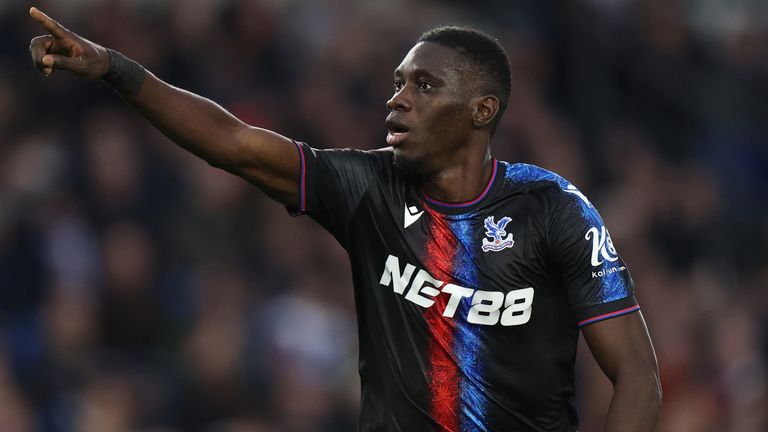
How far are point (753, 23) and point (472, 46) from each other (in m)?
8.10

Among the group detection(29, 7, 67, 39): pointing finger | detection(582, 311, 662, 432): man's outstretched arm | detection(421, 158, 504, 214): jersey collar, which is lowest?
detection(582, 311, 662, 432): man's outstretched arm

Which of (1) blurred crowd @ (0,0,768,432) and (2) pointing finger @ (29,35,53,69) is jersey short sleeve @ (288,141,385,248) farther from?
(1) blurred crowd @ (0,0,768,432)

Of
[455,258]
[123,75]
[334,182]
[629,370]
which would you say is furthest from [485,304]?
[123,75]

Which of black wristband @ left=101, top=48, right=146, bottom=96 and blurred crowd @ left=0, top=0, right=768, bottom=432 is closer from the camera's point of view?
black wristband @ left=101, top=48, right=146, bottom=96

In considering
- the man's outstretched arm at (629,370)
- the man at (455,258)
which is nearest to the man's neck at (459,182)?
Result: the man at (455,258)

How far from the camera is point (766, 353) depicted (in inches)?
383

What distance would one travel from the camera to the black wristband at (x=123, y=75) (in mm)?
4430

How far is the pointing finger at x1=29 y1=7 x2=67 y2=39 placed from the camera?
4156 millimetres

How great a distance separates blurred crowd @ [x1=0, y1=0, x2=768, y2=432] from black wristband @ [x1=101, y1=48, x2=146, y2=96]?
3.64 m

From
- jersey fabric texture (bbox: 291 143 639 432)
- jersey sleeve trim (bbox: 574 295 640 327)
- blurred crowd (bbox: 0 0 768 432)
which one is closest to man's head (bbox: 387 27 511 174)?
jersey fabric texture (bbox: 291 143 639 432)

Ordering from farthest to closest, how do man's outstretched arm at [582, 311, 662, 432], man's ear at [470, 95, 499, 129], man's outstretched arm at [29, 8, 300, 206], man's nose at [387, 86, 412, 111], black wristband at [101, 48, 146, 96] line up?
man's ear at [470, 95, 499, 129]
man's nose at [387, 86, 412, 111]
man's outstretched arm at [582, 311, 662, 432]
black wristband at [101, 48, 146, 96]
man's outstretched arm at [29, 8, 300, 206]

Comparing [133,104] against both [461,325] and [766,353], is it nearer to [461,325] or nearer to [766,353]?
[461,325]

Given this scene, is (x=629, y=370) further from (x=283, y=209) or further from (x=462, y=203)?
(x=283, y=209)

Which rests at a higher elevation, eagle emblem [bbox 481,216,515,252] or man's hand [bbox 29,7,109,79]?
man's hand [bbox 29,7,109,79]
